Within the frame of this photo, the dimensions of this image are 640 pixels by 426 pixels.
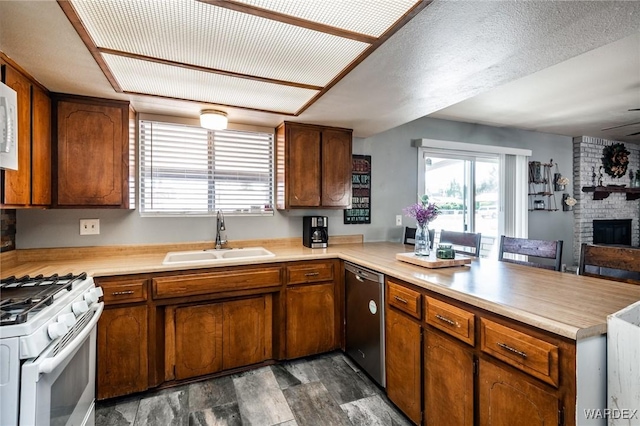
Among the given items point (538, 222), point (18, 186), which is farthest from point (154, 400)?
point (538, 222)

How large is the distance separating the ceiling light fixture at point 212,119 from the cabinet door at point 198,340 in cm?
141

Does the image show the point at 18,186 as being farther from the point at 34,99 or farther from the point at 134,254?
the point at 134,254

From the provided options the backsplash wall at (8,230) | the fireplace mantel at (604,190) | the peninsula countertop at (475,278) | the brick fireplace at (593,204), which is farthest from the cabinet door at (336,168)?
the fireplace mantel at (604,190)

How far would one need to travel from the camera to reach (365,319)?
2252mm

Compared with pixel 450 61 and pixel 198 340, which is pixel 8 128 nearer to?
pixel 198 340

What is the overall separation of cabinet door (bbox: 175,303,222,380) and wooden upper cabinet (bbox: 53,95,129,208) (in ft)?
3.21

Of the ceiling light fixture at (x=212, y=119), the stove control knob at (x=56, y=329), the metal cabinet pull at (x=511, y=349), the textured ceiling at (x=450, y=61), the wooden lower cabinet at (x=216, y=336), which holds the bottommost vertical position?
the wooden lower cabinet at (x=216, y=336)

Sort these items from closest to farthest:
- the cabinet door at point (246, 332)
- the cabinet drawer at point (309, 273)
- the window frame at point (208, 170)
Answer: the cabinet door at point (246, 332) → the cabinet drawer at point (309, 273) → the window frame at point (208, 170)

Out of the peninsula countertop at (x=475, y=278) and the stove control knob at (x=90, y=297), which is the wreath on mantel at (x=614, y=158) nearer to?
the peninsula countertop at (x=475, y=278)

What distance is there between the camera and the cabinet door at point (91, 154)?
2.11 m

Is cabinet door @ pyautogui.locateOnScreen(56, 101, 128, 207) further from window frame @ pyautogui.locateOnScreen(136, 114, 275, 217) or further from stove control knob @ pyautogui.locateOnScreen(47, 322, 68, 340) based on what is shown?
stove control knob @ pyautogui.locateOnScreen(47, 322, 68, 340)

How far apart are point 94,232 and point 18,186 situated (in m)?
0.77

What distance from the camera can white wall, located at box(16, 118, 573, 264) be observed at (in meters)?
2.35

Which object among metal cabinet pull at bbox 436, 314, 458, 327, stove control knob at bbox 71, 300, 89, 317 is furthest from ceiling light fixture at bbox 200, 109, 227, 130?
metal cabinet pull at bbox 436, 314, 458, 327
